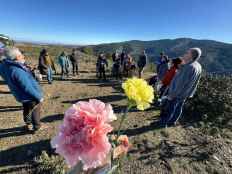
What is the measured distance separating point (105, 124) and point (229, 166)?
481 cm

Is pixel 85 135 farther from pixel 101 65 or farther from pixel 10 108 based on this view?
pixel 101 65

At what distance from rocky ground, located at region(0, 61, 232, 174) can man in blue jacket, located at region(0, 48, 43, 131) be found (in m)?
0.93

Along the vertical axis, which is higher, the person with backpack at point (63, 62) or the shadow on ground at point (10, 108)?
the person with backpack at point (63, 62)

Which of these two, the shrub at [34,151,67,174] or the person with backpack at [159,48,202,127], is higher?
the person with backpack at [159,48,202,127]

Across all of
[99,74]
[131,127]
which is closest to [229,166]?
[131,127]

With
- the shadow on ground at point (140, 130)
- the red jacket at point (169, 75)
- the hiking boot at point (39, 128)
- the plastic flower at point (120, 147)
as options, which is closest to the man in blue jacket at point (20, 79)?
the hiking boot at point (39, 128)

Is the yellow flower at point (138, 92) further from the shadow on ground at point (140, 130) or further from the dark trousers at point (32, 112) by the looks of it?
the shadow on ground at point (140, 130)

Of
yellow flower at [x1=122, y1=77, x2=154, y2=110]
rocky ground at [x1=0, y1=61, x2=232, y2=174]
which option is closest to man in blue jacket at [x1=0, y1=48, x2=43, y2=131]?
rocky ground at [x1=0, y1=61, x2=232, y2=174]

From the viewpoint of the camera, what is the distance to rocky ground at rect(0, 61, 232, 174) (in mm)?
4703

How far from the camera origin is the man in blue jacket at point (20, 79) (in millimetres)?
4660

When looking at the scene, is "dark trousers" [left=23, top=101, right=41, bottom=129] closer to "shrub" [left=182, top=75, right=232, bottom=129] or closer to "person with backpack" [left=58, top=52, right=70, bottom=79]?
"shrub" [left=182, top=75, right=232, bottom=129]

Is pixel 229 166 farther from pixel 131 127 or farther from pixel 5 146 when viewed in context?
pixel 5 146

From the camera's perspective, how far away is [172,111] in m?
Answer: 5.89

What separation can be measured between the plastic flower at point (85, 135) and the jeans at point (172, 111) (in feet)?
15.6
